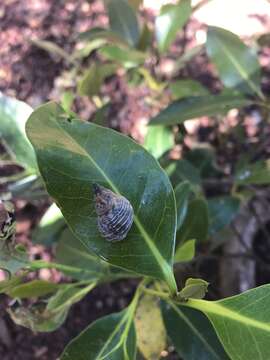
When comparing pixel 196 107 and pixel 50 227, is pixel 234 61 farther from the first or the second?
pixel 50 227

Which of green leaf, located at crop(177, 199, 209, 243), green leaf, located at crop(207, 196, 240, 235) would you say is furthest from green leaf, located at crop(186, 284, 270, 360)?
green leaf, located at crop(207, 196, 240, 235)

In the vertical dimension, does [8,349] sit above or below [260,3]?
below

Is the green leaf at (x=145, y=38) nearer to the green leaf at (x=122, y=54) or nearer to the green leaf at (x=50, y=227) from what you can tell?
the green leaf at (x=122, y=54)

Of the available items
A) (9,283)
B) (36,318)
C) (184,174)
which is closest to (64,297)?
(36,318)

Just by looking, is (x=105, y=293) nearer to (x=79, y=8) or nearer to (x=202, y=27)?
(x=202, y=27)

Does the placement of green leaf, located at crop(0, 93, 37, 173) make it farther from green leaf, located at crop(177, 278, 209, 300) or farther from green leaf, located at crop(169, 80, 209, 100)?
green leaf, located at crop(169, 80, 209, 100)

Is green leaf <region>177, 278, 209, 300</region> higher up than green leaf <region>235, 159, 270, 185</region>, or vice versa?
green leaf <region>177, 278, 209, 300</region>

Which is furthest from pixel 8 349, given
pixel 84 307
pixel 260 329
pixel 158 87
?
pixel 260 329
